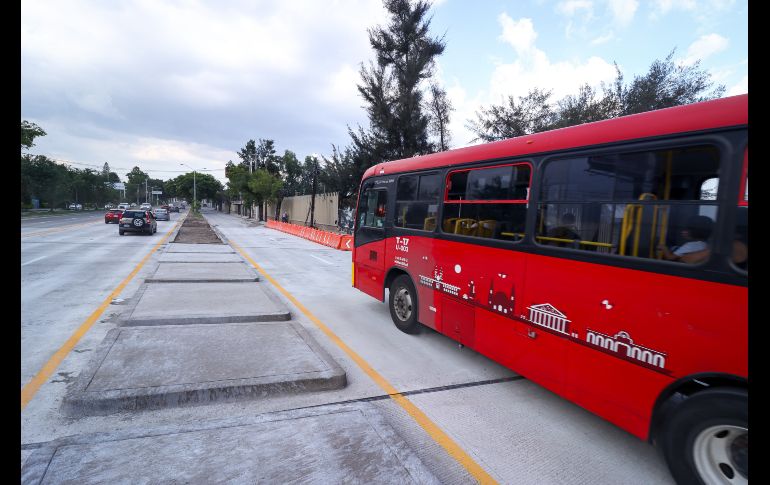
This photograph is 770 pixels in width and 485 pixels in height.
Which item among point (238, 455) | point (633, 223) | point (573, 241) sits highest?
point (633, 223)

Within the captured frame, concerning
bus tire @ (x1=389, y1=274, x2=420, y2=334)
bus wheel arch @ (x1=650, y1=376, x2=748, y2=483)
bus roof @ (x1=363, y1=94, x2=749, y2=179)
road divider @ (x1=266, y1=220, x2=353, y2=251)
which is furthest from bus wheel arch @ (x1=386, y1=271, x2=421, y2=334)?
road divider @ (x1=266, y1=220, x2=353, y2=251)

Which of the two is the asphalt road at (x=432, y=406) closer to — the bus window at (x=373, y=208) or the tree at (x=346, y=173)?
the bus window at (x=373, y=208)

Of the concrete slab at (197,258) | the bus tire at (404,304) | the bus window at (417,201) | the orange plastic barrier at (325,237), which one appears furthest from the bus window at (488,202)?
the orange plastic barrier at (325,237)

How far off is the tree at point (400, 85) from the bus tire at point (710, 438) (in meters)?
Answer: 23.3

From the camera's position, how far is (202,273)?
1026 cm

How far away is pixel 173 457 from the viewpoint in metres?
2.69

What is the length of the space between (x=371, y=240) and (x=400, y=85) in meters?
21.2

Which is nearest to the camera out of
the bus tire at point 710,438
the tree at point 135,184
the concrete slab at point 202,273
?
the bus tire at point 710,438

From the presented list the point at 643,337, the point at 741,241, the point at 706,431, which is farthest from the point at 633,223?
the point at 706,431

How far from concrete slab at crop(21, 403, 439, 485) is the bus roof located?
3.12 m

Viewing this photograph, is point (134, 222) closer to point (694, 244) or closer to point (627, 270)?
point (627, 270)

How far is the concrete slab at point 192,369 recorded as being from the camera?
355cm
